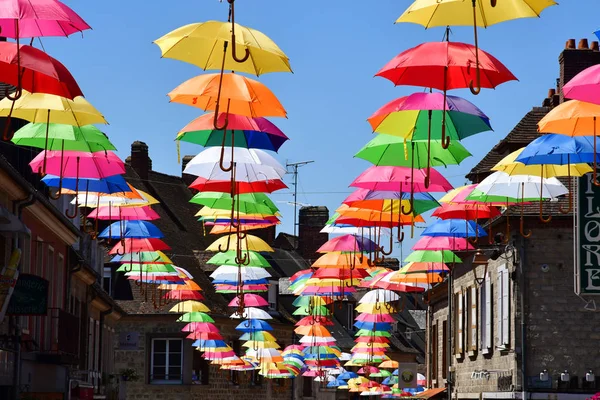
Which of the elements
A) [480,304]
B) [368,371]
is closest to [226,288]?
[480,304]

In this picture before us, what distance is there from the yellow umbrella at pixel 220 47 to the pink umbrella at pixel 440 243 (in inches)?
391

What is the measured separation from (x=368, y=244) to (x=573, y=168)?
9.40 m

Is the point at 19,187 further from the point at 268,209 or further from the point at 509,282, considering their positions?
the point at 509,282

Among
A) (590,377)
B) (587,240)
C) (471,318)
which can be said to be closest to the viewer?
(587,240)

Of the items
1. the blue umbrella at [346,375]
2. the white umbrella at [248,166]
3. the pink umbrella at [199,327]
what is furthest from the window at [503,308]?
the blue umbrella at [346,375]

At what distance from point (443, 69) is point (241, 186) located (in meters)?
6.66

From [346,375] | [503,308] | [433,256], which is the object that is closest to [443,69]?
[433,256]

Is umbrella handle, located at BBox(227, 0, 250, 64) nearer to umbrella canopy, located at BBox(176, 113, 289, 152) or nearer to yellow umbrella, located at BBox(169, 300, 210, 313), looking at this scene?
umbrella canopy, located at BBox(176, 113, 289, 152)

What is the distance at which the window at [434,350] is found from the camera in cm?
4506

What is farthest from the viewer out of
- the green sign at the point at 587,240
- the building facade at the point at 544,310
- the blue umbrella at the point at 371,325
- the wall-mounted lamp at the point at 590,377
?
the blue umbrella at the point at 371,325

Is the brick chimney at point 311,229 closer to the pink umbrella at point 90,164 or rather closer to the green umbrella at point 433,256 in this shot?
the green umbrella at point 433,256

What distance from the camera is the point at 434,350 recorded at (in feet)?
150

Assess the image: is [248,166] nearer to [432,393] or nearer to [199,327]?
[199,327]

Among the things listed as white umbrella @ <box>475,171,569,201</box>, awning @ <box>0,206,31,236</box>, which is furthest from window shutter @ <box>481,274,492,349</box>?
awning @ <box>0,206,31,236</box>
